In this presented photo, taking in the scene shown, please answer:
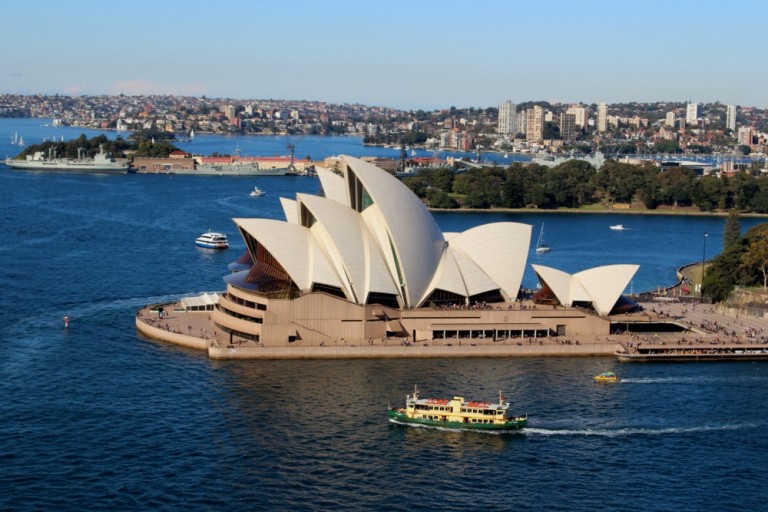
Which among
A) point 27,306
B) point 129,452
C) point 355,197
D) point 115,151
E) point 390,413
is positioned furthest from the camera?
point 115,151

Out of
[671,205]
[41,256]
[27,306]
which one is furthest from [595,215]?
[27,306]

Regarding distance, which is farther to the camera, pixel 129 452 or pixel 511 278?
pixel 511 278

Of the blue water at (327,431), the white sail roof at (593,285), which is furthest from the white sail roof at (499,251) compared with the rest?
the blue water at (327,431)

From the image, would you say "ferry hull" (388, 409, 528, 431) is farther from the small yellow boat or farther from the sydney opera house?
the sydney opera house

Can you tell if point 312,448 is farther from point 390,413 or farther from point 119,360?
point 119,360

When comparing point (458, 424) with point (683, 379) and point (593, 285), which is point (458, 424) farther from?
point (593, 285)

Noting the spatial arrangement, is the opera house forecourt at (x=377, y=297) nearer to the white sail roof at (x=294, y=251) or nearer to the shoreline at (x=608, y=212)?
the white sail roof at (x=294, y=251)
